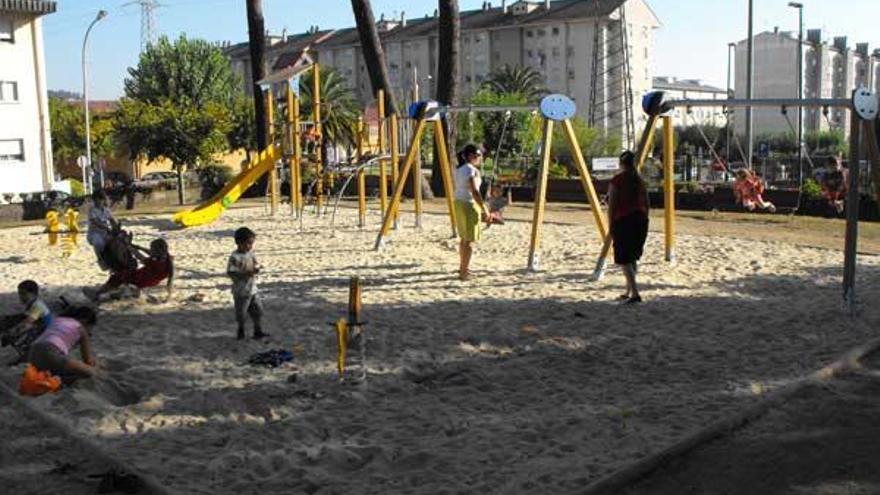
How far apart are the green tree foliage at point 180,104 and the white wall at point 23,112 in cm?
469

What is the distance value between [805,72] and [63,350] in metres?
109

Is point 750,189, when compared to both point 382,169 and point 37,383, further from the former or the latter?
point 37,383

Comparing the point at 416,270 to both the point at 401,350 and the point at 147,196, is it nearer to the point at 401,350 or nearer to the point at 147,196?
the point at 401,350

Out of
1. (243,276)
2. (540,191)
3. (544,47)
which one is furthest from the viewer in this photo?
(544,47)

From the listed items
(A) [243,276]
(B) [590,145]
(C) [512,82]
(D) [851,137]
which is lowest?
(A) [243,276]

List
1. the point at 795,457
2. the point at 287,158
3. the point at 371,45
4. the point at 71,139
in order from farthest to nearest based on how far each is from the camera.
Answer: the point at 71,139
the point at 371,45
the point at 287,158
the point at 795,457

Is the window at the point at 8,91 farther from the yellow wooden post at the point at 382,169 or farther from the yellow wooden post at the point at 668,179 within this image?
the yellow wooden post at the point at 668,179

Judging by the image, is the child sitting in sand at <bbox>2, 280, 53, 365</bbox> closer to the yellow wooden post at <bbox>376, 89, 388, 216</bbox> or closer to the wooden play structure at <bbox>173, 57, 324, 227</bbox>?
the yellow wooden post at <bbox>376, 89, 388, 216</bbox>

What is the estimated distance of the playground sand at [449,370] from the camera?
513 cm

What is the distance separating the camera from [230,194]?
19.5 m

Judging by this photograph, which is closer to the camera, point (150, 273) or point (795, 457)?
point (795, 457)

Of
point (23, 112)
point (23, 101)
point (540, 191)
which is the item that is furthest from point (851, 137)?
point (23, 101)

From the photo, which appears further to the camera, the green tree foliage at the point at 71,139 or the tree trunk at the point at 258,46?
the green tree foliage at the point at 71,139

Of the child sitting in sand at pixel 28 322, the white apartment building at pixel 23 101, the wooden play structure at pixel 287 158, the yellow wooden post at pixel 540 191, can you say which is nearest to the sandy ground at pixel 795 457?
the child sitting in sand at pixel 28 322
